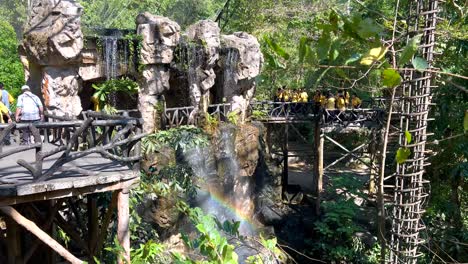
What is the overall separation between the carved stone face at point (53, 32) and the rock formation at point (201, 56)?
3.77 metres

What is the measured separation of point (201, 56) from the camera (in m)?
13.9

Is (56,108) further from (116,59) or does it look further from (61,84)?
(116,59)

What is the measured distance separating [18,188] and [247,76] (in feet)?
41.9

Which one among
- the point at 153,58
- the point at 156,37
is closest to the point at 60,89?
the point at 153,58

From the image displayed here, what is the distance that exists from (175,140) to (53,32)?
3.93m

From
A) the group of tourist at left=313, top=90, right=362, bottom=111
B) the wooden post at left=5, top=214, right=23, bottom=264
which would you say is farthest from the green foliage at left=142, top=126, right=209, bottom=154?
the group of tourist at left=313, top=90, right=362, bottom=111

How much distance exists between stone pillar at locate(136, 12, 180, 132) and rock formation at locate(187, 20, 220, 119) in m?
0.88

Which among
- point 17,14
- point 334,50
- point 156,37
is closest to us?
point 334,50

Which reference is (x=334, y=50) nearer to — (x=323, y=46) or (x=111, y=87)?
(x=323, y=46)

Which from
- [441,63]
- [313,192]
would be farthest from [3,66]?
[441,63]

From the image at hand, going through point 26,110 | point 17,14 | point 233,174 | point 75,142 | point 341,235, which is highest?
point 17,14

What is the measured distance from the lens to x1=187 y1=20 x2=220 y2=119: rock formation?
1378 cm

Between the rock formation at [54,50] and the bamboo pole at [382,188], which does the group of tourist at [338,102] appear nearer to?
the rock formation at [54,50]

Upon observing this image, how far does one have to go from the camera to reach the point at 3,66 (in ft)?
58.4
